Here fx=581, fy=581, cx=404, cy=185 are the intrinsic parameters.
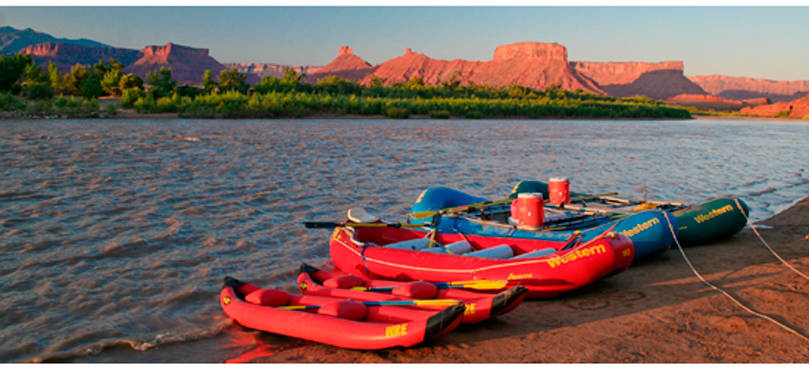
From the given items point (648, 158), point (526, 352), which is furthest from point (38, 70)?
point (526, 352)

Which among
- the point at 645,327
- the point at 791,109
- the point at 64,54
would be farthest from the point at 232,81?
the point at 64,54

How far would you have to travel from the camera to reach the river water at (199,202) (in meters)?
5.50

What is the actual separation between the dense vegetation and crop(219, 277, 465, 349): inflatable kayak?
44.5m

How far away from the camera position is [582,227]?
7.75 meters

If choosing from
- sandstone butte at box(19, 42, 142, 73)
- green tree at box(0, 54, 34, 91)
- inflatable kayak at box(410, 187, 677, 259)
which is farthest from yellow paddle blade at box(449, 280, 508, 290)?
sandstone butte at box(19, 42, 142, 73)

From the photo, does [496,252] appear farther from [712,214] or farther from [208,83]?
[208,83]

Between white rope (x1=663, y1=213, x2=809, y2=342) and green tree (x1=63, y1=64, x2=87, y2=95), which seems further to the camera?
green tree (x1=63, y1=64, x2=87, y2=95)

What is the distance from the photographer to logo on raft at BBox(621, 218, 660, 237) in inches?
275

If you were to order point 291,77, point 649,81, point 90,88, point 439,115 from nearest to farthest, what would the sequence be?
1. point 90,88
2. point 439,115
3. point 291,77
4. point 649,81

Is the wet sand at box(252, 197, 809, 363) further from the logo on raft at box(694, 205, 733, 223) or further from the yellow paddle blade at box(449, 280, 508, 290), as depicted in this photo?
the logo on raft at box(694, 205, 733, 223)

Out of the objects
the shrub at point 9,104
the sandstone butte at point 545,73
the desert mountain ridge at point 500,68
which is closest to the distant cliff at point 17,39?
the desert mountain ridge at point 500,68

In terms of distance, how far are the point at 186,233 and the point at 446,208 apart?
4181 mm

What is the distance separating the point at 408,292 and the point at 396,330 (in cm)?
74

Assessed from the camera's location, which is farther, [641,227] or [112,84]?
[112,84]
